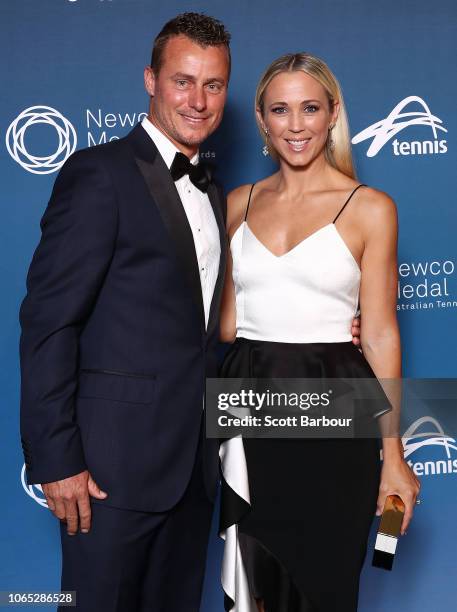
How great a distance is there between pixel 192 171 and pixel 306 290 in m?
0.44

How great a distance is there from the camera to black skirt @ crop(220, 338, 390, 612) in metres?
2.14

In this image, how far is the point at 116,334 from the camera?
1.94 m

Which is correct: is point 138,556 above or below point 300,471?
below

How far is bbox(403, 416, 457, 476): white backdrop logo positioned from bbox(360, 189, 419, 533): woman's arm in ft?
3.40

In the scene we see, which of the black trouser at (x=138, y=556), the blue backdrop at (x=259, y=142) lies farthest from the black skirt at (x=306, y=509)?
the blue backdrop at (x=259, y=142)

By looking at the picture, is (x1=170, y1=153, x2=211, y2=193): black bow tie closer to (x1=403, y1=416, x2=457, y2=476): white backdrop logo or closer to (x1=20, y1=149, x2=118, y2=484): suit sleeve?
(x1=20, y1=149, x2=118, y2=484): suit sleeve

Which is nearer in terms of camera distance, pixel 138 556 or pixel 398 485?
pixel 138 556

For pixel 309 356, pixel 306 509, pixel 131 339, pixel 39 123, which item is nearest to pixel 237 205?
pixel 309 356

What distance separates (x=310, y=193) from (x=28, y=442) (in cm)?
103

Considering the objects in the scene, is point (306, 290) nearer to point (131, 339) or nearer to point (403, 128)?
point (131, 339)

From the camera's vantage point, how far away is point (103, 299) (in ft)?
6.35

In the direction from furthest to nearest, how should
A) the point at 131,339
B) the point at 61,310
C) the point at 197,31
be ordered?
the point at 197,31
the point at 131,339
the point at 61,310

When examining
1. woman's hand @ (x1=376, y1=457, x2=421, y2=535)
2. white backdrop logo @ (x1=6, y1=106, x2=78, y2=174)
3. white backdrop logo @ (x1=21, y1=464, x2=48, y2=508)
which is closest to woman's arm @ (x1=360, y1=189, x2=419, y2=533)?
woman's hand @ (x1=376, y1=457, x2=421, y2=535)

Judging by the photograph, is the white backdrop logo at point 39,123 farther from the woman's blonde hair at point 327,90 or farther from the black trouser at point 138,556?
the black trouser at point 138,556
